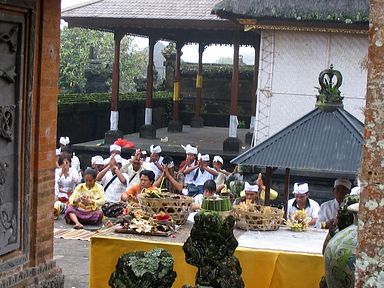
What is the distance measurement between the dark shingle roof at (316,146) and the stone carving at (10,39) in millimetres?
2555

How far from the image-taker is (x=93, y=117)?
2270 cm

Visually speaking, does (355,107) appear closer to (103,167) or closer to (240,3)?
(240,3)

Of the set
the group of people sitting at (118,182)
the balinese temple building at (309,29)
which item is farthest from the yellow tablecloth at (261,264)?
the balinese temple building at (309,29)

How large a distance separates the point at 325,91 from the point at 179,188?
4722 mm

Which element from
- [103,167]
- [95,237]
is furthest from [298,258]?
[103,167]

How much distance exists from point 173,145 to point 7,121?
13.3m

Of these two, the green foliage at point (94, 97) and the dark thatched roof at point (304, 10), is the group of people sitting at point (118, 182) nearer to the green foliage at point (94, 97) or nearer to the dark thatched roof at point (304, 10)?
the dark thatched roof at point (304, 10)

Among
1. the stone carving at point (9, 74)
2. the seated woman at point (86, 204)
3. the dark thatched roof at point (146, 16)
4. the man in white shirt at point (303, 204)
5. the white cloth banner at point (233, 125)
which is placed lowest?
the seated woman at point (86, 204)

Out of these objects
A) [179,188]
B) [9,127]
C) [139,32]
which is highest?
[139,32]

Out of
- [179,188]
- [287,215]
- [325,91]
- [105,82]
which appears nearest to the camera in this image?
[325,91]

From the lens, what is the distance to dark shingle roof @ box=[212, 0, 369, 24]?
15.1m

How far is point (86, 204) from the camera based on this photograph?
1220 cm

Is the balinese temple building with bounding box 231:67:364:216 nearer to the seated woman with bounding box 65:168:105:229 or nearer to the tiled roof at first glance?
the seated woman with bounding box 65:168:105:229

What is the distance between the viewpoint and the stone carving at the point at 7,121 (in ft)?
23.6
